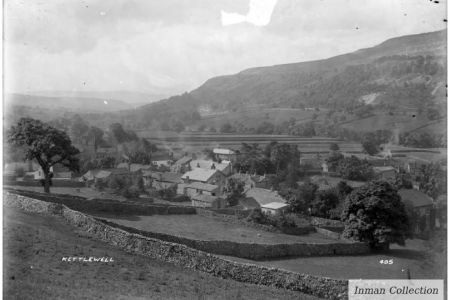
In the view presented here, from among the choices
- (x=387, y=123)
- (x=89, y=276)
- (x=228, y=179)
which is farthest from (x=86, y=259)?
(x=387, y=123)

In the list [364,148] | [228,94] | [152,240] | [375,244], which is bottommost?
[375,244]

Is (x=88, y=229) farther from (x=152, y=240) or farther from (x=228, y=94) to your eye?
(x=228, y=94)

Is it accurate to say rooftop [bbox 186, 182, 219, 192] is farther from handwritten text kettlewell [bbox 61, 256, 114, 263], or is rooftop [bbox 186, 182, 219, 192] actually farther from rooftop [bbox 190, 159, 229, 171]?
handwritten text kettlewell [bbox 61, 256, 114, 263]

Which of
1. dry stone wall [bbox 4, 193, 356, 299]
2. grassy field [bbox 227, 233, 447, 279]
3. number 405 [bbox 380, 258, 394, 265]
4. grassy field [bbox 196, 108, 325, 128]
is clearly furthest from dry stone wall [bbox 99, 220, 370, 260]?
grassy field [bbox 196, 108, 325, 128]

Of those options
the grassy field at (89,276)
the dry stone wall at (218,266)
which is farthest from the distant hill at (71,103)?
the dry stone wall at (218,266)

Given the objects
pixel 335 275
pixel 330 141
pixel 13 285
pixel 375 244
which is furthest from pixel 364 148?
pixel 13 285

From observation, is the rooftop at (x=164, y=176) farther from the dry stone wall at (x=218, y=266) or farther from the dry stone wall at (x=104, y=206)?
the dry stone wall at (x=218, y=266)
